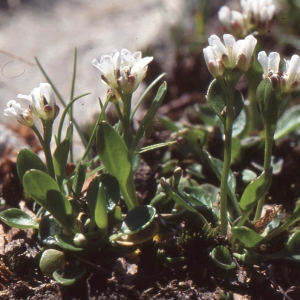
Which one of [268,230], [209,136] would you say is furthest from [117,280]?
[209,136]

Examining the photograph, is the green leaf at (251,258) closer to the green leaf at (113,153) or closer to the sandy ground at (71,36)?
the green leaf at (113,153)

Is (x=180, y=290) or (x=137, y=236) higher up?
(x=137, y=236)

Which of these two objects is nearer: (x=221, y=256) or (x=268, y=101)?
(x=268, y=101)

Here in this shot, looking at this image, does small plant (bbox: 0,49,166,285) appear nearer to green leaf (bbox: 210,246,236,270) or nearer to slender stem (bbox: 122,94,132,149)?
slender stem (bbox: 122,94,132,149)

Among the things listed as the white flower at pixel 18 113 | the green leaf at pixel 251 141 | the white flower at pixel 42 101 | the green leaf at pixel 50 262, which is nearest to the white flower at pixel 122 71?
the white flower at pixel 42 101

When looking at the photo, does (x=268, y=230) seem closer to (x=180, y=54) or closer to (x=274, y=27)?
(x=180, y=54)

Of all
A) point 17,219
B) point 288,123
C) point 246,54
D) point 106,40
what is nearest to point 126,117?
point 246,54

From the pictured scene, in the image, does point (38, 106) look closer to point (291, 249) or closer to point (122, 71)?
point (122, 71)
